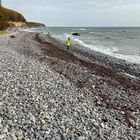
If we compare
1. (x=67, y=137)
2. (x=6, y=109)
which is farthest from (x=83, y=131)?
(x=6, y=109)

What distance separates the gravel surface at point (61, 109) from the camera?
801 centimetres

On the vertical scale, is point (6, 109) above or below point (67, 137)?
above

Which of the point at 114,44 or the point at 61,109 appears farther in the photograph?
the point at 114,44

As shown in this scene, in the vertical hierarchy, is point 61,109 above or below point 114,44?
above

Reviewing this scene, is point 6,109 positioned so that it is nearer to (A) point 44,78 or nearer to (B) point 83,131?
(B) point 83,131

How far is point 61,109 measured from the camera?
32.1ft

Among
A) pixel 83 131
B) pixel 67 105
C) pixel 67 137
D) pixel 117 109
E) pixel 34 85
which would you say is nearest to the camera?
pixel 67 137

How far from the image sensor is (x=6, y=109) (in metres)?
8.74

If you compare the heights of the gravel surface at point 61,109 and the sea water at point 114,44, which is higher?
the gravel surface at point 61,109

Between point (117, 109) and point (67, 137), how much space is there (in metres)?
4.07

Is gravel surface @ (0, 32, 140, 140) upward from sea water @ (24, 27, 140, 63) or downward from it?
upward

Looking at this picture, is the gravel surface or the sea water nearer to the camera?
the gravel surface

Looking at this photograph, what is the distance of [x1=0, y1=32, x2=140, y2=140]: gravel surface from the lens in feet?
26.3

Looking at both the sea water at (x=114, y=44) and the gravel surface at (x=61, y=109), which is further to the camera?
the sea water at (x=114, y=44)
